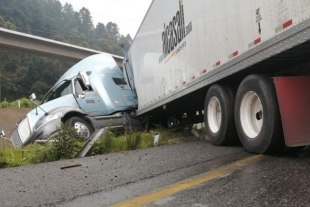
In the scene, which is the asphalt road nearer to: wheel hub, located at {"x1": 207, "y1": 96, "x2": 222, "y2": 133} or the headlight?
wheel hub, located at {"x1": 207, "y1": 96, "x2": 222, "y2": 133}

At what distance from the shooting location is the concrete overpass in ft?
93.1

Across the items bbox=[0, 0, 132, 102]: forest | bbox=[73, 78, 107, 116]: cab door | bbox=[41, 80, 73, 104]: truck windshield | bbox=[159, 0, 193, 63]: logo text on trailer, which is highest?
bbox=[0, 0, 132, 102]: forest

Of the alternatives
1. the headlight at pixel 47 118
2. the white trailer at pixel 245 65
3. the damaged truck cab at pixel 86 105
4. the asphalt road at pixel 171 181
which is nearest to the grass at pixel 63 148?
the asphalt road at pixel 171 181

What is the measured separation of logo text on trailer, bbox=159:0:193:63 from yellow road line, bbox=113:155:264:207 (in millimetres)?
3497

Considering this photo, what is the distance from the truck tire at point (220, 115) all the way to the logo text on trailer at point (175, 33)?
5.09ft

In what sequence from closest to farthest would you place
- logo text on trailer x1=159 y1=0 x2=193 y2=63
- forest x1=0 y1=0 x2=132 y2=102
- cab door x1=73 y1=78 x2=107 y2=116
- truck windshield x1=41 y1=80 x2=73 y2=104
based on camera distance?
1. logo text on trailer x1=159 y1=0 x2=193 y2=63
2. cab door x1=73 y1=78 x2=107 y2=116
3. truck windshield x1=41 y1=80 x2=73 y2=104
4. forest x1=0 y1=0 x2=132 y2=102

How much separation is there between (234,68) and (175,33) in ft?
9.56

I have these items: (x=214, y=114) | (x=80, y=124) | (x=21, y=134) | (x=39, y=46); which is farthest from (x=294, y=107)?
(x=39, y=46)

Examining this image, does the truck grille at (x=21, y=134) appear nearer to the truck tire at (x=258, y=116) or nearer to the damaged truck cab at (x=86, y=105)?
the damaged truck cab at (x=86, y=105)

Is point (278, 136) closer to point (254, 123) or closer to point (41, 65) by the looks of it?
point (254, 123)

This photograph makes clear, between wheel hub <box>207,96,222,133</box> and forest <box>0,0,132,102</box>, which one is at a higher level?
forest <box>0,0,132,102</box>

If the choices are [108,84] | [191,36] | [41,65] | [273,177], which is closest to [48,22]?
[41,65]

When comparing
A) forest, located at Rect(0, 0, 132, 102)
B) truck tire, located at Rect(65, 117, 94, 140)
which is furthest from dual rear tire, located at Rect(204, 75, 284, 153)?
forest, located at Rect(0, 0, 132, 102)

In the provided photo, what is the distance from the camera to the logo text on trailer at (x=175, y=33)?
7.41 m
